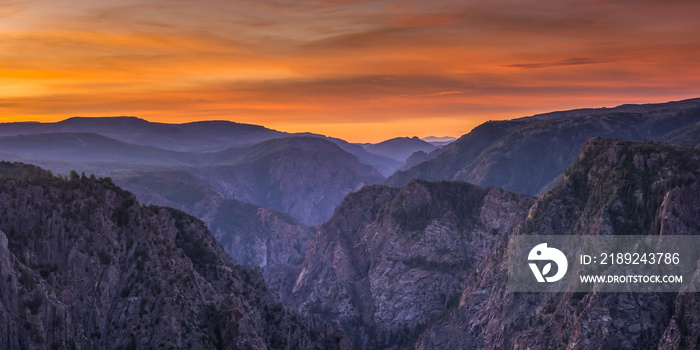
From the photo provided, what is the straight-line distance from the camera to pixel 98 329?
425 feet

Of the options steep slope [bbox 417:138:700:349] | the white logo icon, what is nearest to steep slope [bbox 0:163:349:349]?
steep slope [bbox 417:138:700:349]

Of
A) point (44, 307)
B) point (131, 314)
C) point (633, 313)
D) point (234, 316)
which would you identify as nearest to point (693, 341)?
point (633, 313)

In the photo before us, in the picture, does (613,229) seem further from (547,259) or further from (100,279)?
(100,279)

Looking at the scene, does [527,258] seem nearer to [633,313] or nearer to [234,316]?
[633,313]

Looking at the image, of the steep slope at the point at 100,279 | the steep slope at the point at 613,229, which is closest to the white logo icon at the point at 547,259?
the steep slope at the point at 613,229

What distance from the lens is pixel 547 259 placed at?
193 metres

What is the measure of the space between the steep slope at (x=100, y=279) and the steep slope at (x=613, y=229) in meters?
60.6


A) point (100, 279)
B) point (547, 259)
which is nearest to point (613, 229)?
point (547, 259)

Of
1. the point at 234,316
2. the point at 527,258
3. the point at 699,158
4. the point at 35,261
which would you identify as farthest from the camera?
the point at 527,258

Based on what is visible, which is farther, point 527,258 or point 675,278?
point 527,258

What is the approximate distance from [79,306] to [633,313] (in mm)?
101496

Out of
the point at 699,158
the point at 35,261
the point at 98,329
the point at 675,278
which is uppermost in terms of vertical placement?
the point at 699,158

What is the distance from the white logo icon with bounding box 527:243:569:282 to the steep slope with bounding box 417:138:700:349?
182 inches

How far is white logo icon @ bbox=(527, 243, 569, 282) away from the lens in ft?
586
